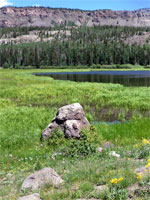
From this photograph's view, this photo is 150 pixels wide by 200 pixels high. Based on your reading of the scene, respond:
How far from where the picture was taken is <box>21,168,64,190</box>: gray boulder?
8234mm

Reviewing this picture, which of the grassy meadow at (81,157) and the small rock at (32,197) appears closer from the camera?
the small rock at (32,197)

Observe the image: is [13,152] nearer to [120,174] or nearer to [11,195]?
[11,195]

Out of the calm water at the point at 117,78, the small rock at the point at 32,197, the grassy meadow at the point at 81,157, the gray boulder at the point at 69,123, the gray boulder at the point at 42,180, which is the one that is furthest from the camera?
the calm water at the point at 117,78

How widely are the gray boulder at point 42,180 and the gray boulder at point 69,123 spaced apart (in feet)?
23.7

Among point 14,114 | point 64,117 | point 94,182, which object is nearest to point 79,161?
point 94,182

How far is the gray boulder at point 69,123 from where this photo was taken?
52.4 feet

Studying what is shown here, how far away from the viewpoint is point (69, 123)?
637 inches

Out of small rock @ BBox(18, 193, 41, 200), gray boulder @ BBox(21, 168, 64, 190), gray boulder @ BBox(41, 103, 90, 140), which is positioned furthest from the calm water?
small rock @ BBox(18, 193, 41, 200)

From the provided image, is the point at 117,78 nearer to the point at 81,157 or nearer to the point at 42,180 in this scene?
the point at 81,157

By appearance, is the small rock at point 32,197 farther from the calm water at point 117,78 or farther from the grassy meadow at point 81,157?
the calm water at point 117,78

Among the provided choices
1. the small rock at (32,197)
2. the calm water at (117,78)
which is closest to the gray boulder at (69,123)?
the small rock at (32,197)

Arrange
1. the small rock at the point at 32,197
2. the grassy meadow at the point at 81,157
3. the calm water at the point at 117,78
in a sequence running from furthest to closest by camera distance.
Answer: the calm water at the point at 117,78 < the grassy meadow at the point at 81,157 < the small rock at the point at 32,197

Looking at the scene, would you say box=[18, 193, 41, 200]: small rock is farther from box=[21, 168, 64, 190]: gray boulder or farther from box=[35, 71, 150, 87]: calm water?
box=[35, 71, 150, 87]: calm water

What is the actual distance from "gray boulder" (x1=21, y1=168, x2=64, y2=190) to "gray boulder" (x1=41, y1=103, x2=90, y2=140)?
7.22 meters
